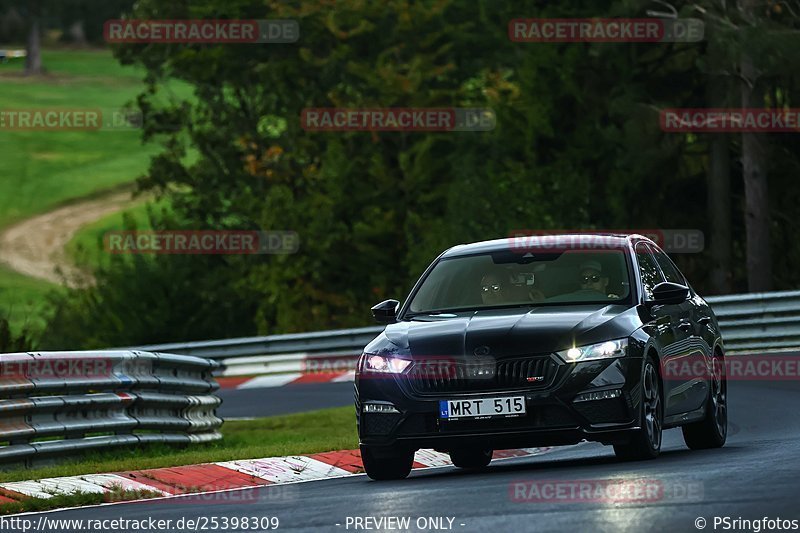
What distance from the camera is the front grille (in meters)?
11.4

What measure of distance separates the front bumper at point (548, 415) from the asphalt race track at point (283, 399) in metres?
10.8

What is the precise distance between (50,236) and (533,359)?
69422 millimetres

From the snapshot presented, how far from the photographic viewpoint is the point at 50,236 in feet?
259

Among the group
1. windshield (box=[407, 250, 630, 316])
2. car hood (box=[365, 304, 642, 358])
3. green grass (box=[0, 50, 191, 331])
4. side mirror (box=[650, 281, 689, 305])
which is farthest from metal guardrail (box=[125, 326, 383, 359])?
green grass (box=[0, 50, 191, 331])

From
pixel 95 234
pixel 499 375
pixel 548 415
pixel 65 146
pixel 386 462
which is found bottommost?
pixel 386 462

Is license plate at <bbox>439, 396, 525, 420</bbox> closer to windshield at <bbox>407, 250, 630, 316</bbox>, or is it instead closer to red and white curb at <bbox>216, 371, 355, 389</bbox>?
windshield at <bbox>407, 250, 630, 316</bbox>

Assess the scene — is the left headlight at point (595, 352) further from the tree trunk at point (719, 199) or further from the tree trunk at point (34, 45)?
the tree trunk at point (34, 45)

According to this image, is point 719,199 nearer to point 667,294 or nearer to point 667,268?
point 667,268

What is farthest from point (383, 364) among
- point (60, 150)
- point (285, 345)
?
point (60, 150)

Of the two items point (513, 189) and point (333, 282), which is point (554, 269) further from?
point (333, 282)

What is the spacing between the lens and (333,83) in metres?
51.3

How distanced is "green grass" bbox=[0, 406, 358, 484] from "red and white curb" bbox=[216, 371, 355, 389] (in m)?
6.63

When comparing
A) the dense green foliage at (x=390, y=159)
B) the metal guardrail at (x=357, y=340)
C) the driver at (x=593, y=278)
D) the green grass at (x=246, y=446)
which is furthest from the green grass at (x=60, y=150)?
the driver at (x=593, y=278)

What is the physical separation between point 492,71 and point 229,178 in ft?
27.4
